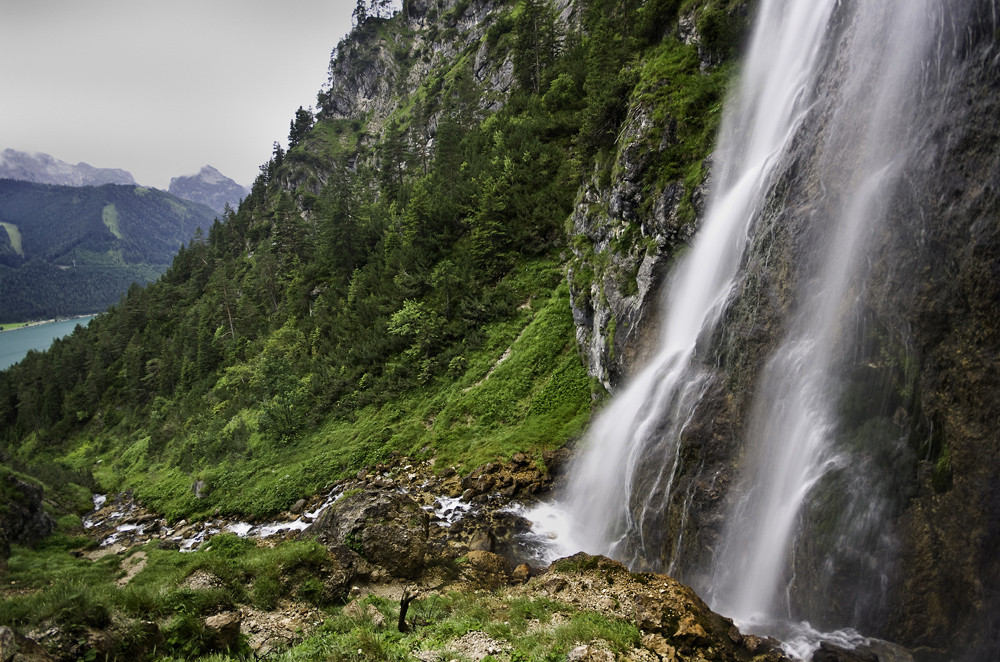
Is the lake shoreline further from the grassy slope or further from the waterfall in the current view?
the waterfall

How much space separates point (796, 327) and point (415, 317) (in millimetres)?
20235

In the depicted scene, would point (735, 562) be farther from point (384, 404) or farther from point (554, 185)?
point (554, 185)

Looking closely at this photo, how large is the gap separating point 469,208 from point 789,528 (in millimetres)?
26977

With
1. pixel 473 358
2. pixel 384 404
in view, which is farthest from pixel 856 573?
pixel 384 404

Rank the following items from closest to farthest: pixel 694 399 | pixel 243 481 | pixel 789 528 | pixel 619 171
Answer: pixel 789 528
pixel 694 399
pixel 619 171
pixel 243 481

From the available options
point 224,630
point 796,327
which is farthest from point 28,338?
point 796,327

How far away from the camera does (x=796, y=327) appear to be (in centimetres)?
934

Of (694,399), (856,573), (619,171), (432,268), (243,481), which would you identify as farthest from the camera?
(432,268)

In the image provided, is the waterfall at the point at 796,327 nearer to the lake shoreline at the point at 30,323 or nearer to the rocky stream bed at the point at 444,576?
the rocky stream bed at the point at 444,576

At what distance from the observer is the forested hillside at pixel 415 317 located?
18703 millimetres

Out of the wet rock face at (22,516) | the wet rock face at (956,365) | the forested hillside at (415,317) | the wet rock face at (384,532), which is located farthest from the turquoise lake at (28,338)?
the wet rock face at (956,365)

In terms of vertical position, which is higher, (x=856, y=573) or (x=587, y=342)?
(x=587, y=342)

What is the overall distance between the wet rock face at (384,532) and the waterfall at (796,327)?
479 cm

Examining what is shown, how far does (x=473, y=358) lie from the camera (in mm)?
22906
